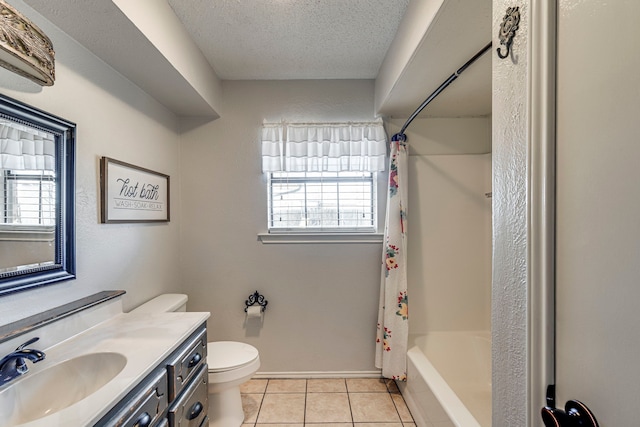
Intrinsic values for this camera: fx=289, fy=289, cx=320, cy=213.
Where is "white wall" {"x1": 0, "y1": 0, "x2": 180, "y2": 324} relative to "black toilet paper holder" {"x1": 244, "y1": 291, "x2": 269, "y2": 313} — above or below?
above

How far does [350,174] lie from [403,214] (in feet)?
1.87

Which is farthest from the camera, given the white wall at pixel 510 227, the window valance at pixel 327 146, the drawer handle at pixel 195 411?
the window valance at pixel 327 146

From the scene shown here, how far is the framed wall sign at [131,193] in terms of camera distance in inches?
62.2

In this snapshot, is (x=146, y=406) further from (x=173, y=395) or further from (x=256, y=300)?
(x=256, y=300)

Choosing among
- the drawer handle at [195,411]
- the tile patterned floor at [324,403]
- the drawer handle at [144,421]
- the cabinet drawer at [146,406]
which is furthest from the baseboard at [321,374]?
the drawer handle at [144,421]

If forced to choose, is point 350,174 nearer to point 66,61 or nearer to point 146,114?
point 146,114

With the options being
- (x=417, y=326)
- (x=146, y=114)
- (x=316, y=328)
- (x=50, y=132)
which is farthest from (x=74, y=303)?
(x=417, y=326)

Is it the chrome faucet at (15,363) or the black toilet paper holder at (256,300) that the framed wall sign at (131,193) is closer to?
the chrome faucet at (15,363)

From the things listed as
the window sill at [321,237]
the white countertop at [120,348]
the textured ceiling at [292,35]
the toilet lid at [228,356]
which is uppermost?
the textured ceiling at [292,35]

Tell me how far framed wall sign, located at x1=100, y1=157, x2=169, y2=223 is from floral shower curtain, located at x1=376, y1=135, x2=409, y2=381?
5.62ft

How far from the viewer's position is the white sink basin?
95cm

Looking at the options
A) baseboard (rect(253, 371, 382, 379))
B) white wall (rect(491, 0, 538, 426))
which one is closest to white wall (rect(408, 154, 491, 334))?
baseboard (rect(253, 371, 382, 379))

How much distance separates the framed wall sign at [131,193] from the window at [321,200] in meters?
0.83

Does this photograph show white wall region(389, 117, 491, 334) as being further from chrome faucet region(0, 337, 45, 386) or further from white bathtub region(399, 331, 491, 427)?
chrome faucet region(0, 337, 45, 386)
